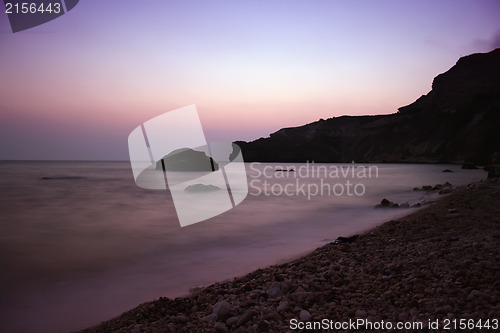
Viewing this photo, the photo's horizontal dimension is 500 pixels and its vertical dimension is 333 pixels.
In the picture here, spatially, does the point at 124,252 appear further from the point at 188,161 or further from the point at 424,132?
the point at 424,132

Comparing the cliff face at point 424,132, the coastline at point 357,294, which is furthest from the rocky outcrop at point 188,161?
the coastline at point 357,294

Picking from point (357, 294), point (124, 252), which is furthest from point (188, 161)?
point (357, 294)

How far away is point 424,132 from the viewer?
68.8 m

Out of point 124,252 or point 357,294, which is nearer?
point 357,294

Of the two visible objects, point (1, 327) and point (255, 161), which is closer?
point (1, 327)

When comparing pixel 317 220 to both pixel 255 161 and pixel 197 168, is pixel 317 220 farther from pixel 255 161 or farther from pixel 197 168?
pixel 255 161

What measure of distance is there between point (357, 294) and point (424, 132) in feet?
250

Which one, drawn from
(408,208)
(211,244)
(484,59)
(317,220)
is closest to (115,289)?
(211,244)

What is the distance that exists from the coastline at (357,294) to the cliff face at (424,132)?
46.3 metres

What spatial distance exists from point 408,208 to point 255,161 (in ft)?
344

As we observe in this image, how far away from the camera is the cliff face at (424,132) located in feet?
183

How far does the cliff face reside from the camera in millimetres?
55750

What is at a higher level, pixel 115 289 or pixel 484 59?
pixel 484 59

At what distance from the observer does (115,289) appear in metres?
4.16
